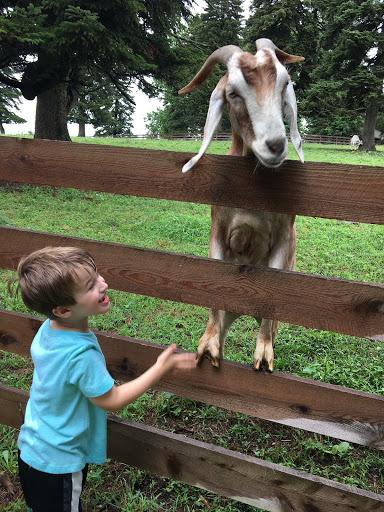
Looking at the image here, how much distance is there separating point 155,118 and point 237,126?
44514mm

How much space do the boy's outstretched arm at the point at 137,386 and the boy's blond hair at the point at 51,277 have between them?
1.22 feet

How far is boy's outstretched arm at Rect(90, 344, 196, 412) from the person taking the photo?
150cm

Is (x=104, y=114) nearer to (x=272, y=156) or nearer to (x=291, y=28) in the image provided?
(x=291, y=28)

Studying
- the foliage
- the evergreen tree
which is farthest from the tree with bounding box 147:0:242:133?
the foliage

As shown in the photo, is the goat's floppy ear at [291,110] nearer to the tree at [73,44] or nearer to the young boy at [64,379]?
the young boy at [64,379]

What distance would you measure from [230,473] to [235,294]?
896 millimetres

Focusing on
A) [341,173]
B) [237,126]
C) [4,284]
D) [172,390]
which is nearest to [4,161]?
[237,126]

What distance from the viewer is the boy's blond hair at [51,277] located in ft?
4.68

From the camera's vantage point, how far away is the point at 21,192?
9.09 metres

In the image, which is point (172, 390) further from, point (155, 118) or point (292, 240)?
point (155, 118)

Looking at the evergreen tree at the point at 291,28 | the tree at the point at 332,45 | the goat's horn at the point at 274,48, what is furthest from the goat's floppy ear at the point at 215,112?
the tree at the point at 332,45

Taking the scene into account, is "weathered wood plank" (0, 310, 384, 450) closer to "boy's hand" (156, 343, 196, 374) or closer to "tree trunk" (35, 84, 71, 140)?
"boy's hand" (156, 343, 196, 374)

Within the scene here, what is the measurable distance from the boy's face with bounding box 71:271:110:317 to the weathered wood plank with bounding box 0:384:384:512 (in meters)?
0.88

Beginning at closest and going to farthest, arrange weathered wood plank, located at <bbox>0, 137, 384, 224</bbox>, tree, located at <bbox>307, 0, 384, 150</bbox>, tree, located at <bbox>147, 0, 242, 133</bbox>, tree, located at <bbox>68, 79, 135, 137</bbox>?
weathered wood plank, located at <bbox>0, 137, 384, 224</bbox> → tree, located at <bbox>147, 0, 242, 133</bbox> → tree, located at <bbox>307, 0, 384, 150</bbox> → tree, located at <bbox>68, 79, 135, 137</bbox>
